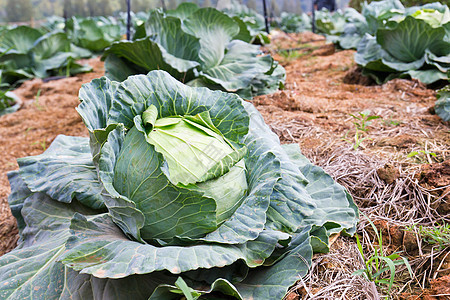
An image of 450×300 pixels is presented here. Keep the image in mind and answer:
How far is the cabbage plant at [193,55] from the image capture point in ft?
12.5

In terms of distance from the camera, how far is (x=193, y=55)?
4.02 meters

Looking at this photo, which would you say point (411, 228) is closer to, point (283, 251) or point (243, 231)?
point (283, 251)

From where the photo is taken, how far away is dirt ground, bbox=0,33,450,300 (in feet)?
6.13

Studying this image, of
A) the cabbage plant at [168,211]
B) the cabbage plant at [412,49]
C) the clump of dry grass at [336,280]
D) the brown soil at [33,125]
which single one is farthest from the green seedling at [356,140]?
the brown soil at [33,125]

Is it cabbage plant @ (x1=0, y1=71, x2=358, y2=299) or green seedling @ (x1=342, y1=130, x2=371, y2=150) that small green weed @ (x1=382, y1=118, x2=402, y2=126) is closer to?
green seedling @ (x1=342, y1=130, x2=371, y2=150)

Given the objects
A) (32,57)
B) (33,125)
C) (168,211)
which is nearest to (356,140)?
(168,211)

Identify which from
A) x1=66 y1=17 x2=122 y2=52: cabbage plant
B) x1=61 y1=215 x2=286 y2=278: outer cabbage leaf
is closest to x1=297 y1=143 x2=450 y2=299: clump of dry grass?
x1=61 y1=215 x2=286 y2=278: outer cabbage leaf

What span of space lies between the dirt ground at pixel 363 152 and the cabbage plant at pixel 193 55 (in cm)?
40

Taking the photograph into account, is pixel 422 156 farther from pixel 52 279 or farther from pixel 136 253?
pixel 52 279

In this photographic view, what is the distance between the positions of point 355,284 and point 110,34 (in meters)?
10.5

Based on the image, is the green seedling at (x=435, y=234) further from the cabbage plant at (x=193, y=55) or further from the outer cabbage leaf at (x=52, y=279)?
the cabbage plant at (x=193, y=55)

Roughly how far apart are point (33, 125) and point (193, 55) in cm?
249

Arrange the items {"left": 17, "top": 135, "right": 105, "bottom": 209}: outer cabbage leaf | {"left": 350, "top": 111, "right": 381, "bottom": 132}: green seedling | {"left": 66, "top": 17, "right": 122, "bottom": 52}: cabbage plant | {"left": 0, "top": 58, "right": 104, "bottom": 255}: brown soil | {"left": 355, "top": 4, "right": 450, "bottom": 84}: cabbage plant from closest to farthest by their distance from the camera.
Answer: {"left": 17, "top": 135, "right": 105, "bottom": 209}: outer cabbage leaf, {"left": 0, "top": 58, "right": 104, "bottom": 255}: brown soil, {"left": 350, "top": 111, "right": 381, "bottom": 132}: green seedling, {"left": 355, "top": 4, "right": 450, "bottom": 84}: cabbage plant, {"left": 66, "top": 17, "right": 122, "bottom": 52}: cabbage plant

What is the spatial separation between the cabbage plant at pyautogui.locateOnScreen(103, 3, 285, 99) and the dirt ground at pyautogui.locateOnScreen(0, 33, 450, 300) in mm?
404
